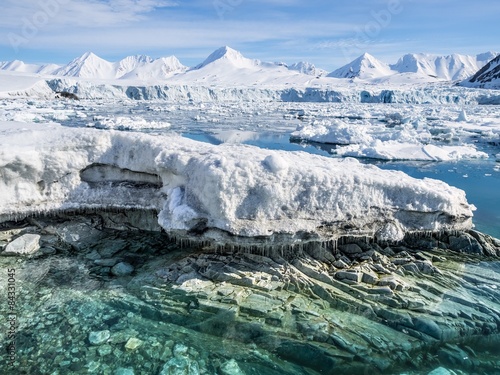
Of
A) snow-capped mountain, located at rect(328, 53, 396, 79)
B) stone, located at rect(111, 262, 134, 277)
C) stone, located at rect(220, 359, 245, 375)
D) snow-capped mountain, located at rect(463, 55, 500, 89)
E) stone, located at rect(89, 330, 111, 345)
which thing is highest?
snow-capped mountain, located at rect(328, 53, 396, 79)

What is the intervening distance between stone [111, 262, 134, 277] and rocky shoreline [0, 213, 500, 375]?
3cm

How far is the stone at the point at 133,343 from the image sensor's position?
5.10 m

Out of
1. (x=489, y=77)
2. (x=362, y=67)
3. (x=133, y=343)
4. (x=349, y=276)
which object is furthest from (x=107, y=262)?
(x=362, y=67)

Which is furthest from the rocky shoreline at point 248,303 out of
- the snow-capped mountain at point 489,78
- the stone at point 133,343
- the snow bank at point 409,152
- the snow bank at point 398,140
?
the snow-capped mountain at point 489,78

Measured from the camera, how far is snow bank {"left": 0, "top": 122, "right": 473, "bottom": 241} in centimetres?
664

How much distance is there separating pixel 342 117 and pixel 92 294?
112 feet

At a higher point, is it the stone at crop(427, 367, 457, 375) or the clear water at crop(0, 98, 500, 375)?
the clear water at crop(0, 98, 500, 375)

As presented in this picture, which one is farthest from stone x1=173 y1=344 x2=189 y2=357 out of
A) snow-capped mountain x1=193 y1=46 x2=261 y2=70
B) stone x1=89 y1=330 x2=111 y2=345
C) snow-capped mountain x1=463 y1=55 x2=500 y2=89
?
snow-capped mountain x1=193 y1=46 x2=261 y2=70

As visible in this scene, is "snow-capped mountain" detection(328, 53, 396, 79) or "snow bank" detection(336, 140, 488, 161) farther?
"snow-capped mountain" detection(328, 53, 396, 79)

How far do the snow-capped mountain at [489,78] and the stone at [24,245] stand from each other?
271 ft

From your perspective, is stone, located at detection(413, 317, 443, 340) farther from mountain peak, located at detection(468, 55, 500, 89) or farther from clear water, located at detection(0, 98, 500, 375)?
mountain peak, located at detection(468, 55, 500, 89)

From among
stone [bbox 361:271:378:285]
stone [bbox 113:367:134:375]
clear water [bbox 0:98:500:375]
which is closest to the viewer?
stone [bbox 113:367:134:375]

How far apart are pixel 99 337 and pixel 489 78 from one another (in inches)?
3519

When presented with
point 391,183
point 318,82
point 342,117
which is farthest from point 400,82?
point 391,183
